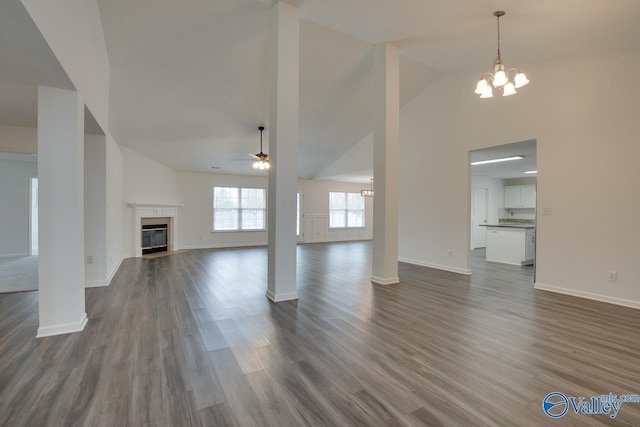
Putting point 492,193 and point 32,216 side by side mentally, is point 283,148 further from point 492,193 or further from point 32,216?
point 492,193

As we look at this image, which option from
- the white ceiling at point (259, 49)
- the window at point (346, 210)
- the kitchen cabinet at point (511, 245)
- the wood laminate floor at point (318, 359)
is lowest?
the wood laminate floor at point (318, 359)

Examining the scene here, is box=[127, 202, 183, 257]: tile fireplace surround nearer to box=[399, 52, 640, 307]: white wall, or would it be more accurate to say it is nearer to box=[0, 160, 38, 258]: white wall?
box=[0, 160, 38, 258]: white wall

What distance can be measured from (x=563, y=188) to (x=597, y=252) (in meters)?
0.94

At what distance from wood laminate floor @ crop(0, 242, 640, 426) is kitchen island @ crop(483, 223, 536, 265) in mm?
2579

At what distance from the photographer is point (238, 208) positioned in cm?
983

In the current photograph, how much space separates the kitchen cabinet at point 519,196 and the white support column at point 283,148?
29.7 ft

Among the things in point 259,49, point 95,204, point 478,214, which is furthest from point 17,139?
point 478,214

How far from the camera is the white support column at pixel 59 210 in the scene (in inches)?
105

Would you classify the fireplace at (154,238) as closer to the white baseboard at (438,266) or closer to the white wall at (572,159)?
the white baseboard at (438,266)

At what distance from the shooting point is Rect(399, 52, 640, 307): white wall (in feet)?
11.7

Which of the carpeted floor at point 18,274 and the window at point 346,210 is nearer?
the carpeted floor at point 18,274

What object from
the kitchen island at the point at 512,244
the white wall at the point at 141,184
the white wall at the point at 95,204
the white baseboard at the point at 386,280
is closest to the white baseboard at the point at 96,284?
the white wall at the point at 95,204

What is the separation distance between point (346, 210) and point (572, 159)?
26.5 ft

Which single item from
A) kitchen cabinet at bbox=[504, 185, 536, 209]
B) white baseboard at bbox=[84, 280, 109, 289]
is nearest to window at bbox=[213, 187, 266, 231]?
white baseboard at bbox=[84, 280, 109, 289]
